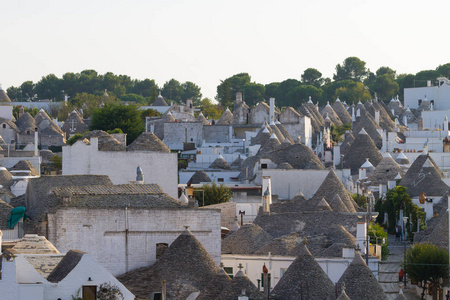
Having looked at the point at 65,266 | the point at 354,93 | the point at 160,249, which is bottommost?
the point at 160,249

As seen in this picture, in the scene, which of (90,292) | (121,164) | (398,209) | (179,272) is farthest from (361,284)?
(398,209)

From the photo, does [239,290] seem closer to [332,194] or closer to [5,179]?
[332,194]

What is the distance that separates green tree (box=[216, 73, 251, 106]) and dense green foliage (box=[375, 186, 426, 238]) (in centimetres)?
6383

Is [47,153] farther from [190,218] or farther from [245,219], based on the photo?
[190,218]

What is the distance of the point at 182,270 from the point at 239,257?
669 cm

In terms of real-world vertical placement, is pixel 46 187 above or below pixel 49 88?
below

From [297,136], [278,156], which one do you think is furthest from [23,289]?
[297,136]

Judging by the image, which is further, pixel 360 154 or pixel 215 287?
pixel 360 154

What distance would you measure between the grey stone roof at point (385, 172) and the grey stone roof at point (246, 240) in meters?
22.2

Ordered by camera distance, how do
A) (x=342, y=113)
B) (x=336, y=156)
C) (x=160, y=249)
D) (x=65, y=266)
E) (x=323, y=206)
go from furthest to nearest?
(x=342, y=113) → (x=336, y=156) → (x=323, y=206) → (x=160, y=249) → (x=65, y=266)

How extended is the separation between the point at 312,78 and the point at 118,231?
396 ft

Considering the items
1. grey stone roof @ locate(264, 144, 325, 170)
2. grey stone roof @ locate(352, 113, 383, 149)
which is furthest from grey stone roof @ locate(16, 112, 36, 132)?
grey stone roof @ locate(264, 144, 325, 170)

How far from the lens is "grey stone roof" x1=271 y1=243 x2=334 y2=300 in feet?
118

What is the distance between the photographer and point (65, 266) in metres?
32.7
